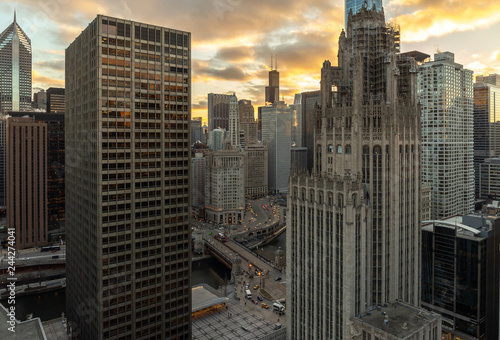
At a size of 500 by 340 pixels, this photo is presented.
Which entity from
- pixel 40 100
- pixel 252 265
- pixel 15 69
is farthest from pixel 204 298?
pixel 40 100

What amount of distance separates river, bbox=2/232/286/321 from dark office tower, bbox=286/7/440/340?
75.1m

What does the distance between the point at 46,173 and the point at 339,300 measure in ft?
441

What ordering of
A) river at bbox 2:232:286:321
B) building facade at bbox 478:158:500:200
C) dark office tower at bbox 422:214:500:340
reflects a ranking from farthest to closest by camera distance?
building facade at bbox 478:158:500:200, river at bbox 2:232:286:321, dark office tower at bbox 422:214:500:340

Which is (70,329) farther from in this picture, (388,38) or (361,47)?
(388,38)

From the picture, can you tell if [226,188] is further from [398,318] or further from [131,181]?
[398,318]

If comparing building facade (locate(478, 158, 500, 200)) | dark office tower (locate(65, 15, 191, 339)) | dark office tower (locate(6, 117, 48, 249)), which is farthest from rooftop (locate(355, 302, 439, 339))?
building facade (locate(478, 158, 500, 200))

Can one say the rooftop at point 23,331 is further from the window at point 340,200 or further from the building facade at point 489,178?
the building facade at point 489,178

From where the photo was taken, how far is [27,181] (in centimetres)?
14088

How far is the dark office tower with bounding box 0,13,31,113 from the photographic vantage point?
7668 cm

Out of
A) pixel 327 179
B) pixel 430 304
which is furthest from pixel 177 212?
pixel 430 304

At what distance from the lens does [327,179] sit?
5444cm

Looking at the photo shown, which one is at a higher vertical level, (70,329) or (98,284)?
(98,284)

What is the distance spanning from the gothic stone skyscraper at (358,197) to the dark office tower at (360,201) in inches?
6.2

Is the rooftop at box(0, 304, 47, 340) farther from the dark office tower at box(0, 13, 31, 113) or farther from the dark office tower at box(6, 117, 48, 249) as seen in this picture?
the dark office tower at box(6, 117, 48, 249)
